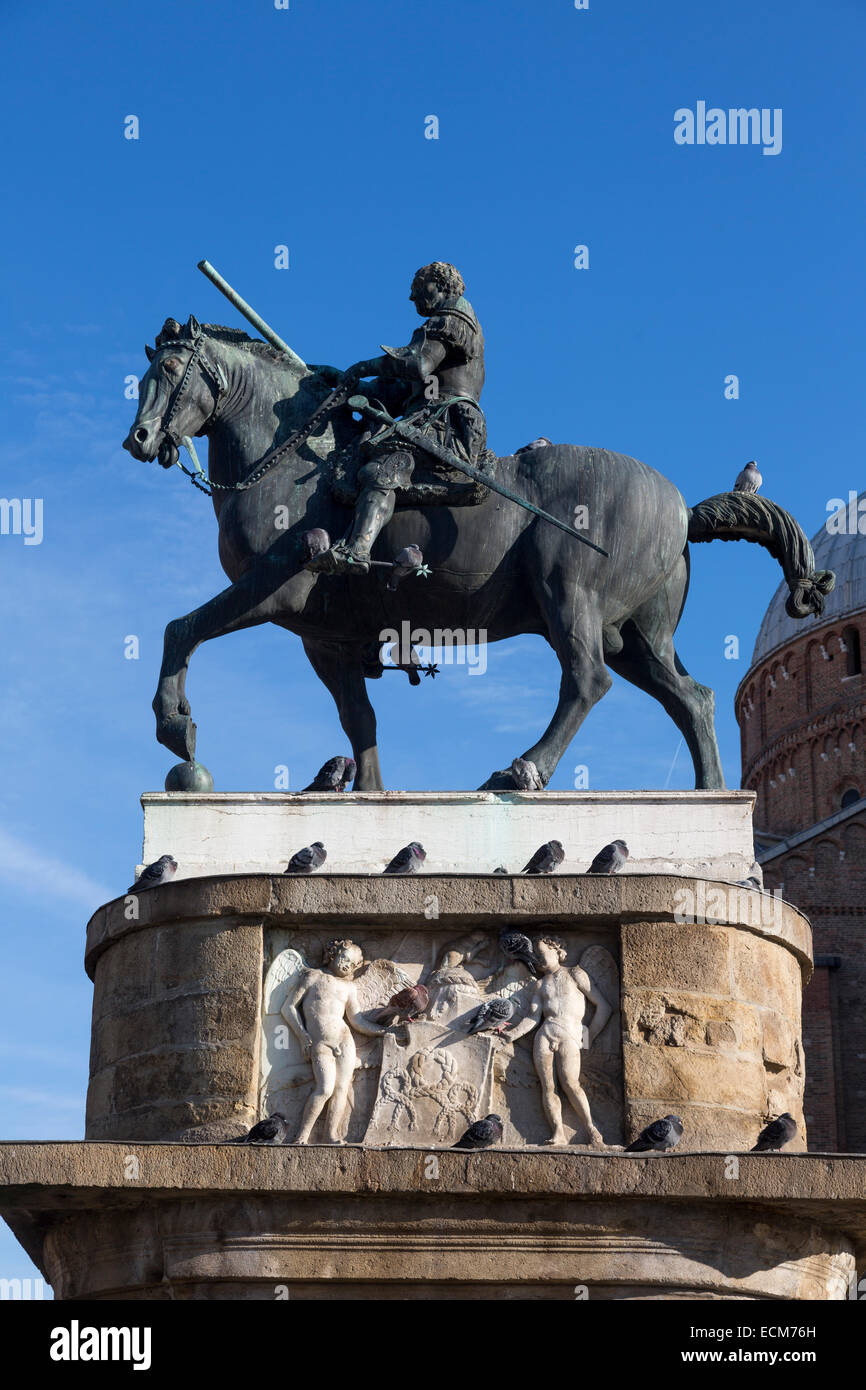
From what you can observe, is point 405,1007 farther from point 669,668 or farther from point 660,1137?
point 669,668

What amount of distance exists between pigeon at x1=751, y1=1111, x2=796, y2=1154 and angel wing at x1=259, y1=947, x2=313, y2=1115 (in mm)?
2795

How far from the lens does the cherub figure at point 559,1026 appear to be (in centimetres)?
1288

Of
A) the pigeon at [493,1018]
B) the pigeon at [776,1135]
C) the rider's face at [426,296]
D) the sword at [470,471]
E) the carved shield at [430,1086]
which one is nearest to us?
the pigeon at [776,1135]

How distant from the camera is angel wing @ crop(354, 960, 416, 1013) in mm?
13312

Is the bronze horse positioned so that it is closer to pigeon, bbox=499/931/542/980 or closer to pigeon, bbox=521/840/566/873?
pigeon, bbox=521/840/566/873

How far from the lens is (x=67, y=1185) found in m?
12.2

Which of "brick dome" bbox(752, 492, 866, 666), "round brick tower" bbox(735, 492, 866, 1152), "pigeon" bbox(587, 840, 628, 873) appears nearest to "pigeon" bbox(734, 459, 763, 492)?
"pigeon" bbox(587, 840, 628, 873)

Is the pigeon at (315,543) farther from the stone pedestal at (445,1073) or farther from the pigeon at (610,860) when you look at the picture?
the pigeon at (610,860)

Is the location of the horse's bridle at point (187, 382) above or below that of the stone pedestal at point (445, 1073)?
above

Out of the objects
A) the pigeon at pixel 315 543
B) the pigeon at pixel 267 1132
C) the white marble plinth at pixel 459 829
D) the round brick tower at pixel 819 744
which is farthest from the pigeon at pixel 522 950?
the round brick tower at pixel 819 744

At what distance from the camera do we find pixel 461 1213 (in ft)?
40.2

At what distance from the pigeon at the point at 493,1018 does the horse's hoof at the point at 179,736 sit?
3028 mm
